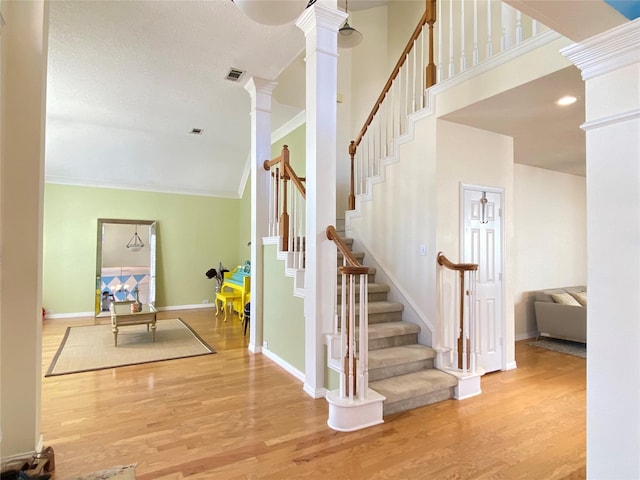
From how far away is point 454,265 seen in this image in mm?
3297

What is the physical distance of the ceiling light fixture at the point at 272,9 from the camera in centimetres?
Result: 111

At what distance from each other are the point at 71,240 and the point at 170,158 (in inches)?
97.4

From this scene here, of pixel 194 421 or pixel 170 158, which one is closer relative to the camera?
pixel 194 421

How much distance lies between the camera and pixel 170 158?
22.6ft

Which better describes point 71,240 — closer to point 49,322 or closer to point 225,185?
point 49,322

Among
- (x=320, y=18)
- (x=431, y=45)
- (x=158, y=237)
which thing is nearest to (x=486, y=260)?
(x=431, y=45)

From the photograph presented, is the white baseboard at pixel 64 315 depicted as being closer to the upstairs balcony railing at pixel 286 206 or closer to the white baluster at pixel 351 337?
the upstairs balcony railing at pixel 286 206

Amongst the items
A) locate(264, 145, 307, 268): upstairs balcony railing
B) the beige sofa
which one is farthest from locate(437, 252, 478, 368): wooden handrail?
the beige sofa

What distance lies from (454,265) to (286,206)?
6.08 feet

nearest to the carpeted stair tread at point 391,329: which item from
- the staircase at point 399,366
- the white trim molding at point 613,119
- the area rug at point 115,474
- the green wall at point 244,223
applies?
the staircase at point 399,366

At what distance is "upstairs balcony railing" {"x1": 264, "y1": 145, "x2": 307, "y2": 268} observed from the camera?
12.0 ft

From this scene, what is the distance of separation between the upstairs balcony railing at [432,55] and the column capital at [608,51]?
1.61 metres

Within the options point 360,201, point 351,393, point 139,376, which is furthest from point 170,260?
point 351,393

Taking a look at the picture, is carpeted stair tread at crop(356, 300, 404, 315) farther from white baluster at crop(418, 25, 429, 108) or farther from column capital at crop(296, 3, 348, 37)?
column capital at crop(296, 3, 348, 37)
